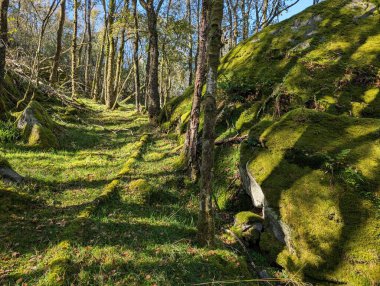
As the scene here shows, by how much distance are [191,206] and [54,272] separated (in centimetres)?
381

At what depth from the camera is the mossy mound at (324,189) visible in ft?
15.4

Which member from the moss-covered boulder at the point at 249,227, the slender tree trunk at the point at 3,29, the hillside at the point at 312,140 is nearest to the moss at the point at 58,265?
the moss-covered boulder at the point at 249,227

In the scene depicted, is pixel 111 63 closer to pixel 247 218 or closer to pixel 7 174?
pixel 7 174

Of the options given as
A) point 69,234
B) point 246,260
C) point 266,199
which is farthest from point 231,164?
point 69,234

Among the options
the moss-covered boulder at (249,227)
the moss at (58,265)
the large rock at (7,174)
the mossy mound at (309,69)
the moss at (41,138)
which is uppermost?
the mossy mound at (309,69)

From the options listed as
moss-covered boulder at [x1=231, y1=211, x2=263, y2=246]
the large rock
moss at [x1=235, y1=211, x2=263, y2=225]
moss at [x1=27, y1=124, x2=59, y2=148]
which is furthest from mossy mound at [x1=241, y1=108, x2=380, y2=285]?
moss at [x1=27, y1=124, x2=59, y2=148]

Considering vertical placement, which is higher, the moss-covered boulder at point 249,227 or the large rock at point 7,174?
the large rock at point 7,174

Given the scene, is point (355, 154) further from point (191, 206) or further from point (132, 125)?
point (132, 125)

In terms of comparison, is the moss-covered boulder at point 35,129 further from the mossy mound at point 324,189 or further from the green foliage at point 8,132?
the mossy mound at point 324,189

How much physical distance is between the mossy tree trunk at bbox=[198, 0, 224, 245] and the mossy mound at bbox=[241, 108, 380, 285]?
125 cm

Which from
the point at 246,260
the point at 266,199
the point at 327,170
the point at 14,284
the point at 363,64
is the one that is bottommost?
the point at 246,260

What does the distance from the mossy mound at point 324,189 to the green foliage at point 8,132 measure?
26.3 ft

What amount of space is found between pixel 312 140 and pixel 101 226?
454 centimetres

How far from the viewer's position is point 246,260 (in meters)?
5.37
